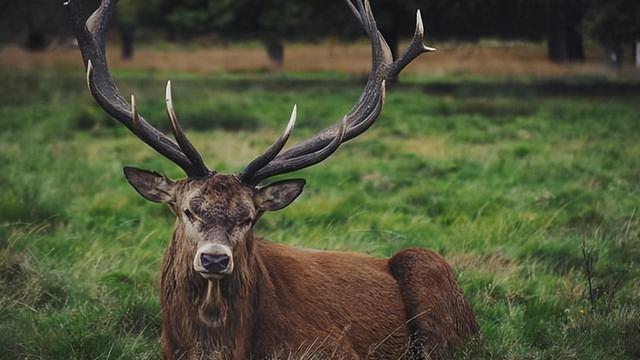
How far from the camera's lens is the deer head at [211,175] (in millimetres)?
5102

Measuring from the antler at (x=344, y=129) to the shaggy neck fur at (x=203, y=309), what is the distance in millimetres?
432

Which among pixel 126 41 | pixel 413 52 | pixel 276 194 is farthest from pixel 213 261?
pixel 126 41

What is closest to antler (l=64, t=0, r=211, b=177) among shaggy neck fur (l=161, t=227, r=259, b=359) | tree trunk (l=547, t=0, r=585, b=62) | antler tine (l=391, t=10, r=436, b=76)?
shaggy neck fur (l=161, t=227, r=259, b=359)

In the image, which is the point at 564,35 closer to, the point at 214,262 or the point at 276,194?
the point at 276,194

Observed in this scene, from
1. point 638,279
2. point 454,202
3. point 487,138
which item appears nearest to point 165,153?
point 638,279

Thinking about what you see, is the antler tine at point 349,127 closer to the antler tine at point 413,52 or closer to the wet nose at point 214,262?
the antler tine at point 413,52

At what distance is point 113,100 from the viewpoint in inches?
231

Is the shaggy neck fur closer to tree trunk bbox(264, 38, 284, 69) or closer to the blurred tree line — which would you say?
the blurred tree line

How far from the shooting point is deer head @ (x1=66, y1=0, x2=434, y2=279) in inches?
201

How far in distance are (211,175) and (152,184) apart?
0.33m

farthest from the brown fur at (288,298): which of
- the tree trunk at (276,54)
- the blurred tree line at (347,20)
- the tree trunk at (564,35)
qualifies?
the tree trunk at (276,54)

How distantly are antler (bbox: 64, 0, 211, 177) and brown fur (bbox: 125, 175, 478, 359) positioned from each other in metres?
0.13

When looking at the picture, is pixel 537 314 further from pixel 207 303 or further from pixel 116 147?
pixel 116 147

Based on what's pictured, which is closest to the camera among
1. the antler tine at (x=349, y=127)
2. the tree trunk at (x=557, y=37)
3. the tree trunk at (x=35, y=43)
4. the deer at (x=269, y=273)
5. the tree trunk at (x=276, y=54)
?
the deer at (x=269, y=273)
